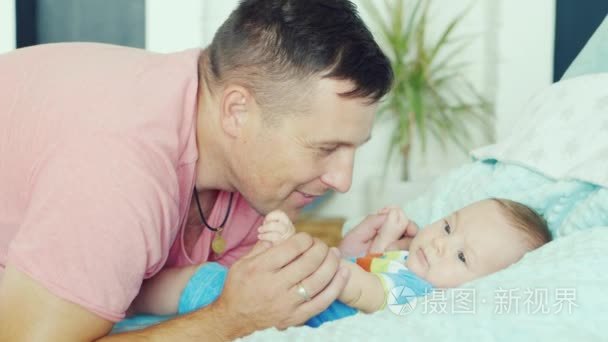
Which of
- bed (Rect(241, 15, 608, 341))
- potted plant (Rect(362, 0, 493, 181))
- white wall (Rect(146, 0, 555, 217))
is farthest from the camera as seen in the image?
potted plant (Rect(362, 0, 493, 181))

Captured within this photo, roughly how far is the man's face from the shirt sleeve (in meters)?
0.29

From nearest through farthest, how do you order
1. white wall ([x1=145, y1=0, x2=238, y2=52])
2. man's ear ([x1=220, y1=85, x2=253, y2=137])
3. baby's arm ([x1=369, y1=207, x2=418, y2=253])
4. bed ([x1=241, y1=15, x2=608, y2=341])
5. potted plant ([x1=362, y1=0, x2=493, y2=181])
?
bed ([x1=241, y1=15, x2=608, y2=341]), man's ear ([x1=220, y1=85, x2=253, y2=137]), baby's arm ([x1=369, y1=207, x2=418, y2=253]), potted plant ([x1=362, y1=0, x2=493, y2=181]), white wall ([x1=145, y1=0, x2=238, y2=52])

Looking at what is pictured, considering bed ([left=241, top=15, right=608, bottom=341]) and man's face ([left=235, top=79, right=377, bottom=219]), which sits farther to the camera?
man's face ([left=235, top=79, right=377, bottom=219])

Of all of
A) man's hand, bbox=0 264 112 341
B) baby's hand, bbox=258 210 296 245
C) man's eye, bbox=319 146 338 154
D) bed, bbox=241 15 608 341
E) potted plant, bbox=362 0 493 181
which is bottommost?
potted plant, bbox=362 0 493 181

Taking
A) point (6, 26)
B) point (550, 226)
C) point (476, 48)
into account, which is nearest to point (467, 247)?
point (550, 226)

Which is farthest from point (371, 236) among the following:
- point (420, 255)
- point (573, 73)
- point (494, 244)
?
point (573, 73)

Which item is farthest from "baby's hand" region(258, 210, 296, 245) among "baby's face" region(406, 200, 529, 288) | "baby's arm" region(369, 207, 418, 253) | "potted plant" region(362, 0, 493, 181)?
"potted plant" region(362, 0, 493, 181)

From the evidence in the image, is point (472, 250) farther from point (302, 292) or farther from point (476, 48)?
point (476, 48)

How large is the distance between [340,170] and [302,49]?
0.84 feet

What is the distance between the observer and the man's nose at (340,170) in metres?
1.53

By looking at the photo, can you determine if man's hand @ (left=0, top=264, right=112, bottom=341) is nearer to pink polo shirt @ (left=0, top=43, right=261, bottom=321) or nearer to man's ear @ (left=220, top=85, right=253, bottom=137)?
pink polo shirt @ (left=0, top=43, right=261, bottom=321)

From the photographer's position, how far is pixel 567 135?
1.70 metres

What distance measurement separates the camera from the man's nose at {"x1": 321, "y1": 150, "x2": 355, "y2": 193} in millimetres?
1533

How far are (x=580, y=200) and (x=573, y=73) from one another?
18.9 inches
